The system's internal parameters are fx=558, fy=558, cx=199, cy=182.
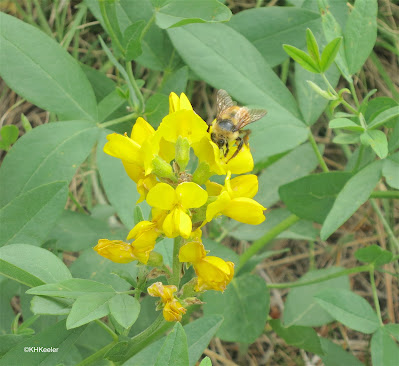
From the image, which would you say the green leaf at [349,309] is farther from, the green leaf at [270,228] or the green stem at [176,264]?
the green stem at [176,264]

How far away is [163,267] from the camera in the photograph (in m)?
1.59

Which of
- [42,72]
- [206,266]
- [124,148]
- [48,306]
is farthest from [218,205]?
[42,72]

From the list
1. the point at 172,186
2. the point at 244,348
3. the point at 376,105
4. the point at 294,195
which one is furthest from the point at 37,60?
the point at 244,348

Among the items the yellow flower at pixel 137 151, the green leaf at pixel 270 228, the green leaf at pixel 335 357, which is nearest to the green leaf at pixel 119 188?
the yellow flower at pixel 137 151

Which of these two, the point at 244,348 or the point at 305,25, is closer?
the point at 305,25

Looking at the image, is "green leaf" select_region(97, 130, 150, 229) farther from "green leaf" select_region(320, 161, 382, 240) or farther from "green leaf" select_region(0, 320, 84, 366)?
"green leaf" select_region(320, 161, 382, 240)

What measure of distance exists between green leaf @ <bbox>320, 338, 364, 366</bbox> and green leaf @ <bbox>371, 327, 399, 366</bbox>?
42 cm

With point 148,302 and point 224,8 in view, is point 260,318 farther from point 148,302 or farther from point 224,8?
point 224,8

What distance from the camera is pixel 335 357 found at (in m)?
2.51

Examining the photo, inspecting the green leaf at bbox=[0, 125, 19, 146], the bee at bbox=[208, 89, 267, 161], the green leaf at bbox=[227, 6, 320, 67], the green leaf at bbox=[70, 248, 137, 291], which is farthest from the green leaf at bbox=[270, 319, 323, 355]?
the green leaf at bbox=[0, 125, 19, 146]

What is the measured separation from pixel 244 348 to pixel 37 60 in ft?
5.55

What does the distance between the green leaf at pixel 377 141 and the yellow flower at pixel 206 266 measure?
0.65m

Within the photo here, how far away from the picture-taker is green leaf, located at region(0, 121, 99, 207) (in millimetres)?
2039

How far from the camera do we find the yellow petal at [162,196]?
4.52ft
